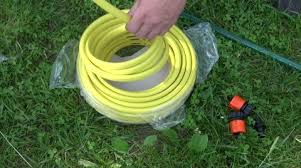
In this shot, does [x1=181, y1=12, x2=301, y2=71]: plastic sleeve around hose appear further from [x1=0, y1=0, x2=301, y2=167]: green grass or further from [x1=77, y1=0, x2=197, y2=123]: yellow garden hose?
[x1=77, y1=0, x2=197, y2=123]: yellow garden hose

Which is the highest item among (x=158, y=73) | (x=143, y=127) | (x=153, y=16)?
(x=153, y=16)

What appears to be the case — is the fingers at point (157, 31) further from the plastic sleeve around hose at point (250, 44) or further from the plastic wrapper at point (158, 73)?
the plastic sleeve around hose at point (250, 44)

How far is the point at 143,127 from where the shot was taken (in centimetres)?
331

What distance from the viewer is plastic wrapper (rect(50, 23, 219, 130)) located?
10.7ft

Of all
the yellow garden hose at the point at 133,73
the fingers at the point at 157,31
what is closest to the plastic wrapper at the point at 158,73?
the yellow garden hose at the point at 133,73

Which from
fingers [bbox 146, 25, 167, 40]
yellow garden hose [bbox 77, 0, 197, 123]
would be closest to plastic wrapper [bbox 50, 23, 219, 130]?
yellow garden hose [bbox 77, 0, 197, 123]

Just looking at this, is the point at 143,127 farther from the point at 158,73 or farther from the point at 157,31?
the point at 157,31

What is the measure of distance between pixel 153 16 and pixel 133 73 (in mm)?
585

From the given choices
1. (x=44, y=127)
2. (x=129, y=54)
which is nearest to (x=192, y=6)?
(x=129, y=54)

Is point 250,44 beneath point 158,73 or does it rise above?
above

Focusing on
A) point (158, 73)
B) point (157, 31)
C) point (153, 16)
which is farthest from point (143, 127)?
point (153, 16)

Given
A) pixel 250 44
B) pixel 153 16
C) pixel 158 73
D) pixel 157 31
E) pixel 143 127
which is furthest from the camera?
pixel 250 44

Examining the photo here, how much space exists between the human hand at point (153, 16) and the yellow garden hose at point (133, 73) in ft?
1.23

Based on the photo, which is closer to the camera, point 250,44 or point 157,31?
point 157,31
